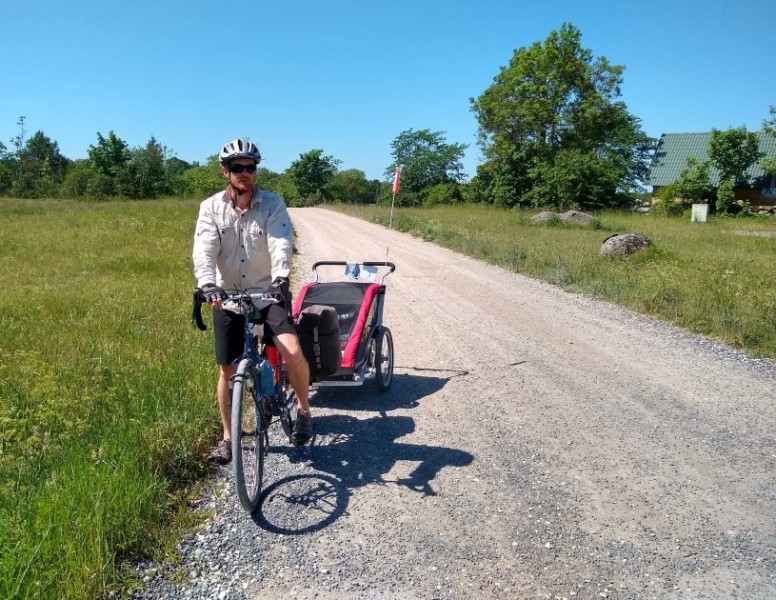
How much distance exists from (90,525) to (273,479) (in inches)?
50.0

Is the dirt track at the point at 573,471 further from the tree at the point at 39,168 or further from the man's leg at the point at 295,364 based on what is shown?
the tree at the point at 39,168

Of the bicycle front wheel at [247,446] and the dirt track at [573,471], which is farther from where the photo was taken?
the bicycle front wheel at [247,446]

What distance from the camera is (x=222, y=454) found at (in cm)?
405

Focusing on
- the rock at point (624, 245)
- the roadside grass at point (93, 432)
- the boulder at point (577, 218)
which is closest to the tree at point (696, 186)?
the boulder at point (577, 218)

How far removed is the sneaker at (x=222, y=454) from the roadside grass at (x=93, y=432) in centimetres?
10

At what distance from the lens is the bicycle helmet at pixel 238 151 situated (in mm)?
3699

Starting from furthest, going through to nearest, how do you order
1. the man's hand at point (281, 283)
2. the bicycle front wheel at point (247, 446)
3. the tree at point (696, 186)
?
the tree at point (696, 186)
the man's hand at point (281, 283)
the bicycle front wheel at point (247, 446)

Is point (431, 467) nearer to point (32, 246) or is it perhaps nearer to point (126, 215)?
point (32, 246)

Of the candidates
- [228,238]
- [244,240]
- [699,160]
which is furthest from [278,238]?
[699,160]

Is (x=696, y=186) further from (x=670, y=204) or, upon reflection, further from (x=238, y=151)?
(x=238, y=151)

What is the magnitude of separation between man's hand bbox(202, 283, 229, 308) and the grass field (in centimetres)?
109

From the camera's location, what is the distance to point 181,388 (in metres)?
4.81

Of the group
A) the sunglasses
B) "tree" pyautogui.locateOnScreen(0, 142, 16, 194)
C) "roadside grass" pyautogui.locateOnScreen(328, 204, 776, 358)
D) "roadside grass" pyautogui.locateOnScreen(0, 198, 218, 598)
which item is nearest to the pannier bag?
"roadside grass" pyautogui.locateOnScreen(0, 198, 218, 598)

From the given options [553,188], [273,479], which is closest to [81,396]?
[273,479]
